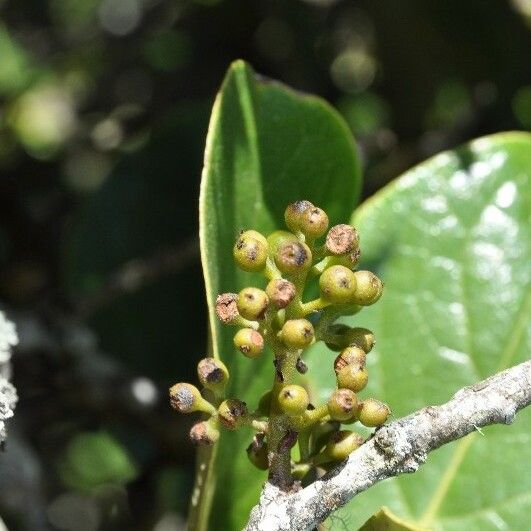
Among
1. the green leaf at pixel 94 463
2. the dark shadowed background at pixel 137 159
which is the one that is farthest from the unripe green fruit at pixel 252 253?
the green leaf at pixel 94 463

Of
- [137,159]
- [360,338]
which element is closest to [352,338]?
[360,338]

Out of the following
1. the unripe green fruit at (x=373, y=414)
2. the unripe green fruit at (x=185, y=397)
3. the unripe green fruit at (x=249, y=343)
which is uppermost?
the unripe green fruit at (x=249, y=343)

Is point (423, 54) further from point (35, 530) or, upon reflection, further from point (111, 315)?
point (35, 530)

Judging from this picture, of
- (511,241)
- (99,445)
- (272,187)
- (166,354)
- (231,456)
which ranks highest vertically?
(272,187)

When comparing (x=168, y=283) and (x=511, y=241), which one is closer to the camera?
(x=511, y=241)

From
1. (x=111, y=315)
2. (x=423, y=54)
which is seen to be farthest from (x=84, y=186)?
(x=423, y=54)

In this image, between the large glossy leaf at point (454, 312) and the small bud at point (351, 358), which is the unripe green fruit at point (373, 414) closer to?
the small bud at point (351, 358)
